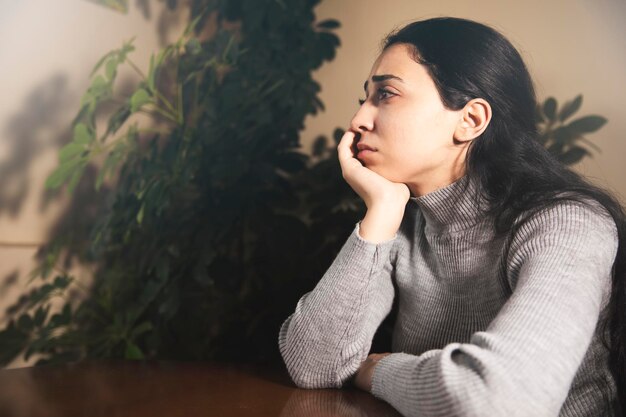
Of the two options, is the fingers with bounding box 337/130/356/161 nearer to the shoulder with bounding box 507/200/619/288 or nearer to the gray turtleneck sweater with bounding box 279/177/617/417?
the gray turtleneck sweater with bounding box 279/177/617/417

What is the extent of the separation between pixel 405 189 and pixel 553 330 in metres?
0.44

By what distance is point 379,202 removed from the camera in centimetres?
107

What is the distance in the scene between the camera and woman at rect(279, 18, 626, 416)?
0.94m

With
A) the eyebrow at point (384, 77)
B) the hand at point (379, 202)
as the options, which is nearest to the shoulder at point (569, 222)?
the hand at point (379, 202)

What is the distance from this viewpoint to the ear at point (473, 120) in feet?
3.37

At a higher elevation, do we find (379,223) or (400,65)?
(400,65)

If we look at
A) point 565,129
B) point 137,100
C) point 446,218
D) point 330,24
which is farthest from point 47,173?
point 565,129

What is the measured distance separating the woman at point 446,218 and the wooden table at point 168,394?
0.20ft

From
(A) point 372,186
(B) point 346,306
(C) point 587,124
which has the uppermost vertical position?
(C) point 587,124

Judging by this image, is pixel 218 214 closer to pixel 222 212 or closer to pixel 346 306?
pixel 222 212

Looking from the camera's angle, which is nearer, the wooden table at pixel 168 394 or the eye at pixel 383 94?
the wooden table at pixel 168 394

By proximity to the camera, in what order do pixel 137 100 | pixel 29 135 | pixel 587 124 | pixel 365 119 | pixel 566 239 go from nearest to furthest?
pixel 566 239 → pixel 365 119 → pixel 587 124 → pixel 137 100 → pixel 29 135

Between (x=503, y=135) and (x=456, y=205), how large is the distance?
15cm

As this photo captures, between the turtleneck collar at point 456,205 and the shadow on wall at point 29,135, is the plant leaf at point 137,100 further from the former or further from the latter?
the turtleneck collar at point 456,205
